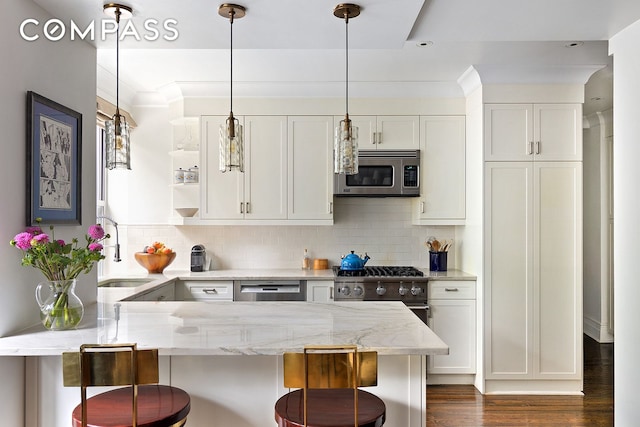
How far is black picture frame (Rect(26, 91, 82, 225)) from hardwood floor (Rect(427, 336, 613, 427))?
8.67 feet

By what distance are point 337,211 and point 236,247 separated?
1045mm

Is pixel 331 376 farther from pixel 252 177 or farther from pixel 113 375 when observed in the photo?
pixel 252 177

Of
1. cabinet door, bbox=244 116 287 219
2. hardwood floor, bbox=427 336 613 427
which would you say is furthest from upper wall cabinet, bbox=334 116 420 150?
hardwood floor, bbox=427 336 613 427

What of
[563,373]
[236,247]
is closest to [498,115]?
[563,373]

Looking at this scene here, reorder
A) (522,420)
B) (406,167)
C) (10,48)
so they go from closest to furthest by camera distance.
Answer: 1. (10,48)
2. (522,420)
3. (406,167)

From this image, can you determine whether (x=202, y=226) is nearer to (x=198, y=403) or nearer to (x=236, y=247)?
(x=236, y=247)

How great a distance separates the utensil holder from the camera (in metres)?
4.26

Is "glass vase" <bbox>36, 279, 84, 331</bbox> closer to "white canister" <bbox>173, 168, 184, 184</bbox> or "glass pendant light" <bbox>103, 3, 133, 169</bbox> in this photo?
"glass pendant light" <bbox>103, 3, 133, 169</bbox>

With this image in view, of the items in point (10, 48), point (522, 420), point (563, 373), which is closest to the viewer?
point (10, 48)

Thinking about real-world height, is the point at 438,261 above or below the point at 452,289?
above

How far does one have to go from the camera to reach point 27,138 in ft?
6.78

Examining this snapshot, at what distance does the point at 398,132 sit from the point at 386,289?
1412 millimetres

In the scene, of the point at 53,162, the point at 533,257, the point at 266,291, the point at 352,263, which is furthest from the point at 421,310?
the point at 53,162

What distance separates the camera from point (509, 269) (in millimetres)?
3742
